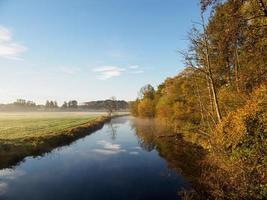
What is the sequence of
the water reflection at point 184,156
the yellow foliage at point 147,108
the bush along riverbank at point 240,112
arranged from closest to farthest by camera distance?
1. the bush along riverbank at point 240,112
2. the water reflection at point 184,156
3. the yellow foliage at point 147,108

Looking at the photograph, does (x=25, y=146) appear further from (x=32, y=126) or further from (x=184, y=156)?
(x=32, y=126)

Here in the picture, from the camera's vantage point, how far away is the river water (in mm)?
16891

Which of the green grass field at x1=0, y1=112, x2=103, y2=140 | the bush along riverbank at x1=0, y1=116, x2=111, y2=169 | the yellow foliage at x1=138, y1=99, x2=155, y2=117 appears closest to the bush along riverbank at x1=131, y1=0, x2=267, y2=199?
the bush along riverbank at x1=0, y1=116, x2=111, y2=169

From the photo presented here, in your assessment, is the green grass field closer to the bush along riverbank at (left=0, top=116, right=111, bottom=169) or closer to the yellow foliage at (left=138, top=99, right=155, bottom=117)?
the bush along riverbank at (left=0, top=116, right=111, bottom=169)

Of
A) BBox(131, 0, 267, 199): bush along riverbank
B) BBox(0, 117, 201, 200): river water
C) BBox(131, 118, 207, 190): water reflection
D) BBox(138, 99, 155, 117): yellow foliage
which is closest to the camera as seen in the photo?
BBox(131, 0, 267, 199): bush along riverbank

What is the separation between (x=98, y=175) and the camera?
21438 millimetres

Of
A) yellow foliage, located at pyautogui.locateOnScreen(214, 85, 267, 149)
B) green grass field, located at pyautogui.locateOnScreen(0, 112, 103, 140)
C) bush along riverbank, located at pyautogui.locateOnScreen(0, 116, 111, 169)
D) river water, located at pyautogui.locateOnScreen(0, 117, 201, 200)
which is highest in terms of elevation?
yellow foliage, located at pyautogui.locateOnScreen(214, 85, 267, 149)

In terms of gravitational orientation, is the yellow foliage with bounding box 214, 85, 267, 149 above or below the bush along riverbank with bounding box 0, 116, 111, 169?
above

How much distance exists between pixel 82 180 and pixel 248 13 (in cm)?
1610

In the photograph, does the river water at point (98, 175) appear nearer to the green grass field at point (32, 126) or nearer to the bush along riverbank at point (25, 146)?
the bush along riverbank at point (25, 146)

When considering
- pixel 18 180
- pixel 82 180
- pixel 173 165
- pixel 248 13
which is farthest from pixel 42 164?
pixel 248 13

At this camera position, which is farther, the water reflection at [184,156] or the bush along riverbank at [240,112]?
the water reflection at [184,156]

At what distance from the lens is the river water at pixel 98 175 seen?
16891 mm

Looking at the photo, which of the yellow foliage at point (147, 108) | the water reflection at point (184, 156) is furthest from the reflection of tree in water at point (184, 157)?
the yellow foliage at point (147, 108)
